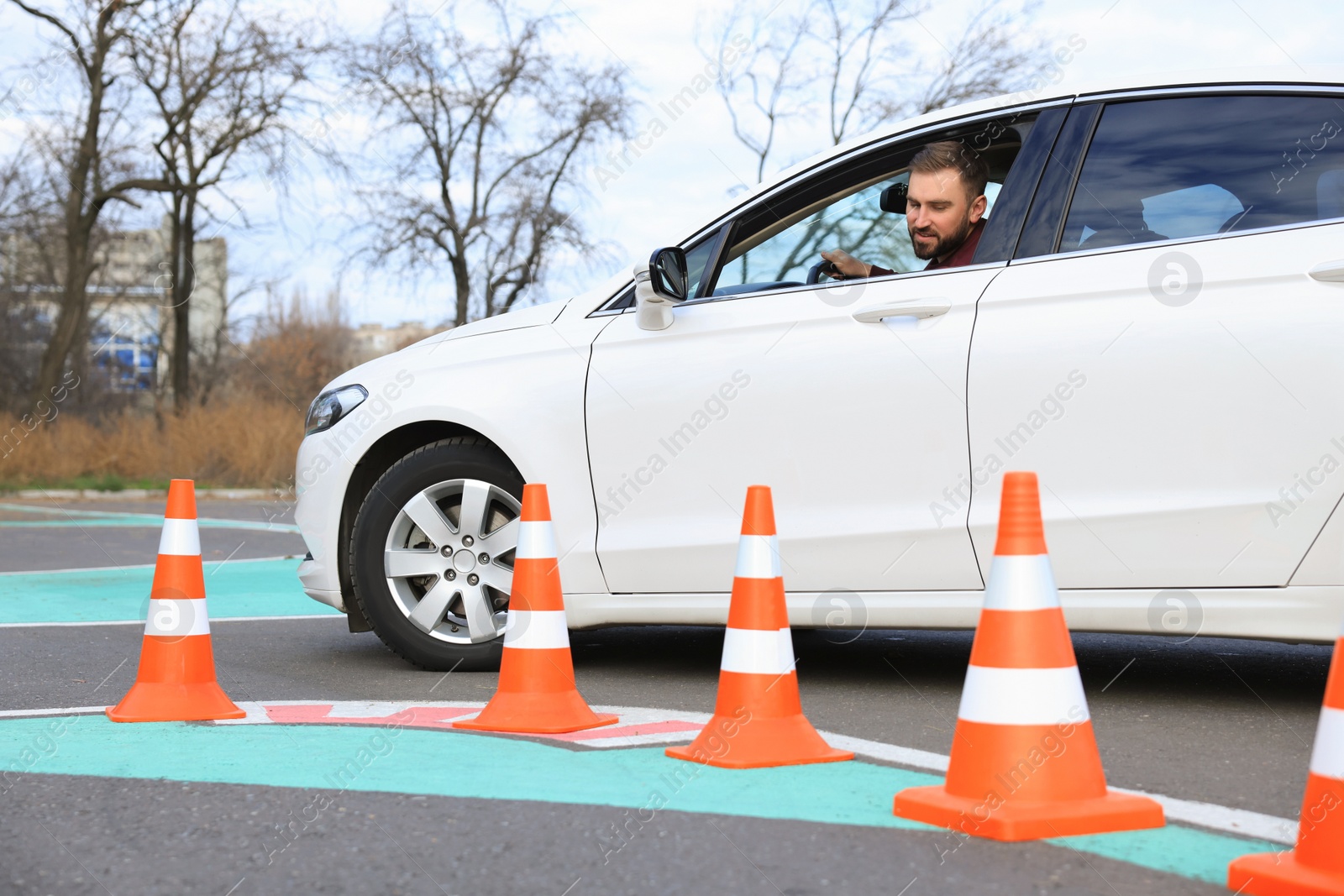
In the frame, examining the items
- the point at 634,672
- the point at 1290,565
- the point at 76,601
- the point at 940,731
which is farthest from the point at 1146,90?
the point at 76,601

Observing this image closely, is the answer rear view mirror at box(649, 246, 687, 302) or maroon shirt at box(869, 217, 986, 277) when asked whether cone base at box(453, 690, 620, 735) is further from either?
maroon shirt at box(869, 217, 986, 277)

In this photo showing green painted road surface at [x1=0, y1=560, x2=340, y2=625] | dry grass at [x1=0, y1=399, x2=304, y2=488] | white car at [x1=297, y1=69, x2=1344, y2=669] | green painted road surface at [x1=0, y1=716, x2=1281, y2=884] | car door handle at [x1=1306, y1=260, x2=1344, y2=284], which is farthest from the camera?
dry grass at [x1=0, y1=399, x2=304, y2=488]

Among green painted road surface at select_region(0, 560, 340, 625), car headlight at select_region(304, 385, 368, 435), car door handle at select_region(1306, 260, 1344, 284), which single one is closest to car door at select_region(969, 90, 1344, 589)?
car door handle at select_region(1306, 260, 1344, 284)

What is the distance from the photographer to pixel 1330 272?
3.74m

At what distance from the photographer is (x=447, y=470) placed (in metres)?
4.84

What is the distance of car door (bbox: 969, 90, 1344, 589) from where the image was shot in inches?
149

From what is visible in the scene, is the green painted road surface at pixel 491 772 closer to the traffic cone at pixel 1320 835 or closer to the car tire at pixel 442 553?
the traffic cone at pixel 1320 835

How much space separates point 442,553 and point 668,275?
4.03ft

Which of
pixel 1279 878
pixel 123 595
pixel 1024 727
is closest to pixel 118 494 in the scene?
pixel 123 595

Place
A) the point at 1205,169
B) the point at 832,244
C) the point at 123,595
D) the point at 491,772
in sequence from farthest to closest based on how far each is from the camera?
the point at 123,595, the point at 832,244, the point at 1205,169, the point at 491,772

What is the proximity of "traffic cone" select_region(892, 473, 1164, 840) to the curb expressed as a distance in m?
17.3

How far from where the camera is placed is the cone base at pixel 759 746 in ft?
11.0

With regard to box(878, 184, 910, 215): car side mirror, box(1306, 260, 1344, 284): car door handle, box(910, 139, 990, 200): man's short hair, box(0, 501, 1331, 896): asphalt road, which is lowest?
box(0, 501, 1331, 896): asphalt road

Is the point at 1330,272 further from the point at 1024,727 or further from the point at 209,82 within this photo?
the point at 209,82
